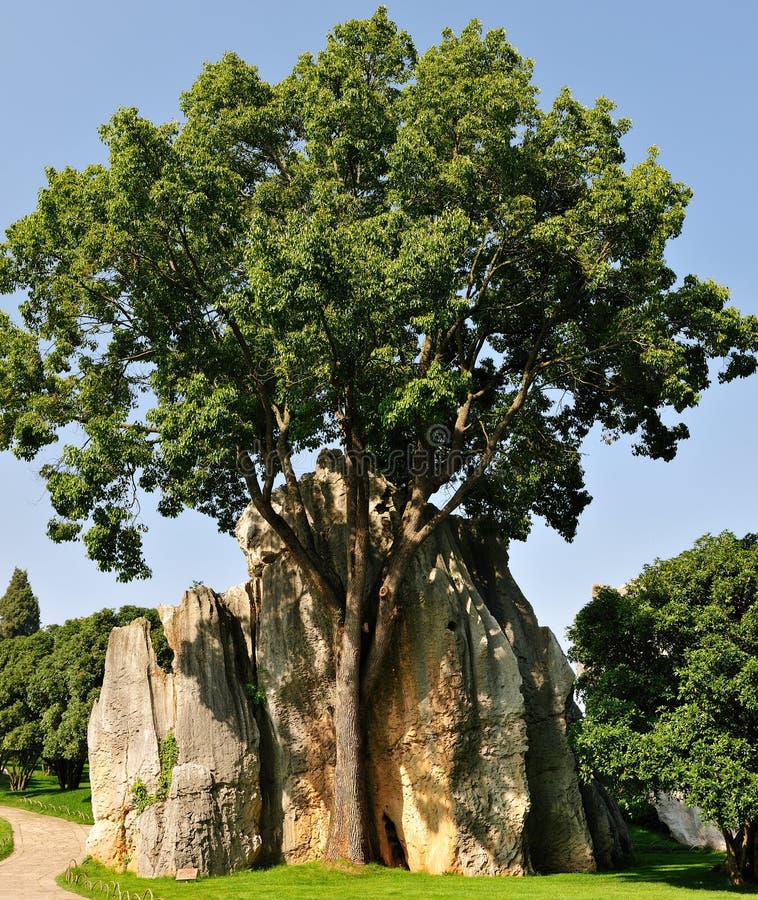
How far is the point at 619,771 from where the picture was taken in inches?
894

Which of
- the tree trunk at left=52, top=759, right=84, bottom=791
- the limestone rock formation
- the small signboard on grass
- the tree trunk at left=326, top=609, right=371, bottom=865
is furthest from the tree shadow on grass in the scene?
the tree trunk at left=52, top=759, right=84, bottom=791

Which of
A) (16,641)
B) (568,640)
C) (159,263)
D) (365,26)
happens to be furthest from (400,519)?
(16,641)

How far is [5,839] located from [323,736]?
15058 mm

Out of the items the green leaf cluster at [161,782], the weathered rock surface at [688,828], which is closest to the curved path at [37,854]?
the green leaf cluster at [161,782]

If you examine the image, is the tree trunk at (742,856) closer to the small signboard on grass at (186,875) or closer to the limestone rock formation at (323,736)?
the limestone rock formation at (323,736)

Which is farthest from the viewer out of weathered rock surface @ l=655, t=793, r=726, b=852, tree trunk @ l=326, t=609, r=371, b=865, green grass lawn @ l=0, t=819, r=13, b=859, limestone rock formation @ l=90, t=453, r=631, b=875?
weathered rock surface @ l=655, t=793, r=726, b=852

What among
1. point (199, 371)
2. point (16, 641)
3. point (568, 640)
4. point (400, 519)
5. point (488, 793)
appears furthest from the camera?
point (16, 641)

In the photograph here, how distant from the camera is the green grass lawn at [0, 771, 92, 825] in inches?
1610

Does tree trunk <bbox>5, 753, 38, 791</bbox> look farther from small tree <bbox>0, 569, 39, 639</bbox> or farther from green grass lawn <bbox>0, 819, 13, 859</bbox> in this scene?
small tree <bbox>0, 569, 39, 639</bbox>

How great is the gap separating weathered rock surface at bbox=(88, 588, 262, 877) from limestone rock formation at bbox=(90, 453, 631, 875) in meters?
0.04

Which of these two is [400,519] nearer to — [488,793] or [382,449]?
[382,449]

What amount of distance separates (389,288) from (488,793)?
14.4 metres

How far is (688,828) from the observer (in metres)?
37.0

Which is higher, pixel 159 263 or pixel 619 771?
pixel 159 263
